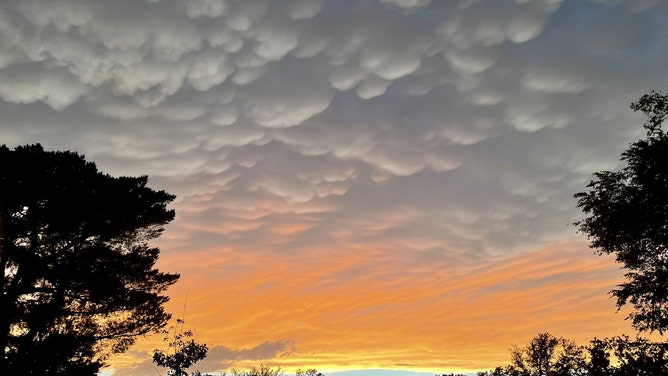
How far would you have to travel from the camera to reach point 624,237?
78.8 ft

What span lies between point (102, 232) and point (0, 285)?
487 centimetres


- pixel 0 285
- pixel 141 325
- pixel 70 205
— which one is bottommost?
pixel 141 325

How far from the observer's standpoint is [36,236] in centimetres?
2092

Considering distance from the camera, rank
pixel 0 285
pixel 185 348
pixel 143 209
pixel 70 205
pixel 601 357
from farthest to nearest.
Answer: pixel 185 348 < pixel 143 209 < pixel 70 205 < pixel 0 285 < pixel 601 357

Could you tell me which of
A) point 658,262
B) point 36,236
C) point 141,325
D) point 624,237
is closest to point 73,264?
point 36,236

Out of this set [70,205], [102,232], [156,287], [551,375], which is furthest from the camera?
[156,287]

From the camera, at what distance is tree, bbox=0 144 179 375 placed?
19.5 metres

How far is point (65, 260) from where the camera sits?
2084 centimetres

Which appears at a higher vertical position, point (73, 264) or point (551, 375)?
point (73, 264)

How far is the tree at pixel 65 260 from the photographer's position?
64.0 ft

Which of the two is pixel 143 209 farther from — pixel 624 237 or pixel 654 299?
pixel 654 299

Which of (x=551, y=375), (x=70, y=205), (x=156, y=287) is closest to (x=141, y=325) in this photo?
(x=156, y=287)

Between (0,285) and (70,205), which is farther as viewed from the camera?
(70,205)

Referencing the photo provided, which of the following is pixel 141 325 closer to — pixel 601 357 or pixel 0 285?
pixel 0 285
